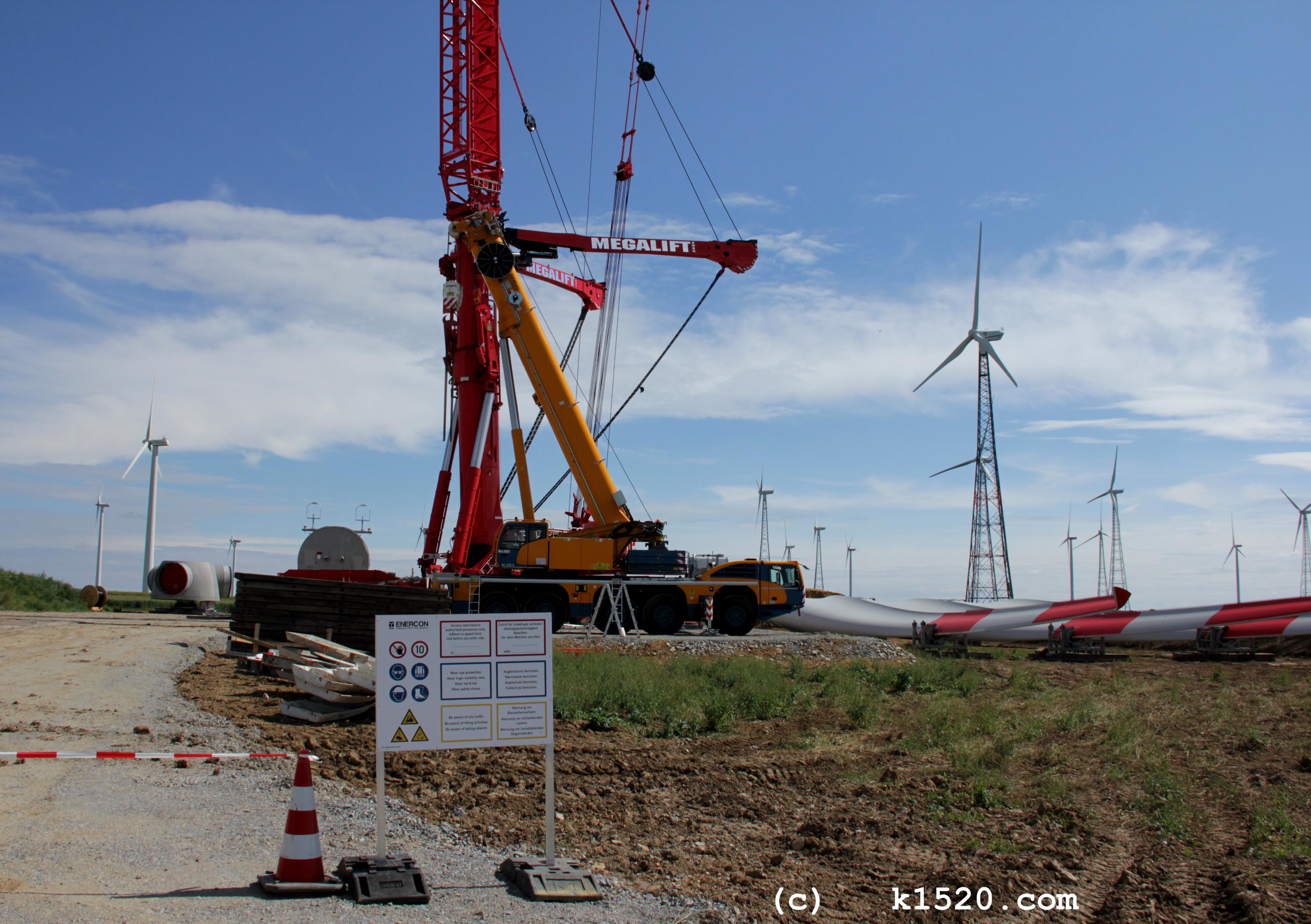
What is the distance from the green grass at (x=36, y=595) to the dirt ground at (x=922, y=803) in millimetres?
29304

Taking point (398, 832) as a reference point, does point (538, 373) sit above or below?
above

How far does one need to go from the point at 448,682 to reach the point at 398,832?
1.78 metres

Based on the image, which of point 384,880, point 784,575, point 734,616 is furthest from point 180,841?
point 784,575

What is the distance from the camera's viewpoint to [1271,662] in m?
20.7

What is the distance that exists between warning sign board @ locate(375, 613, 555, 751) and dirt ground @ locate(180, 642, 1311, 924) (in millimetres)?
1261

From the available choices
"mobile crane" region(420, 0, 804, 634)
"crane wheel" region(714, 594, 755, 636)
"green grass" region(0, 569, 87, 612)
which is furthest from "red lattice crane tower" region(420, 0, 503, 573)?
"green grass" region(0, 569, 87, 612)

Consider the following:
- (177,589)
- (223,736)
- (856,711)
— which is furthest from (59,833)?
(177,589)

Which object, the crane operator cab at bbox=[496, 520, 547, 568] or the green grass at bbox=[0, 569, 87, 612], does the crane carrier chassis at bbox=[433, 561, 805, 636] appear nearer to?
the crane operator cab at bbox=[496, 520, 547, 568]

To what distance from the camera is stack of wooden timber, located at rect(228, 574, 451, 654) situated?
59.9 ft

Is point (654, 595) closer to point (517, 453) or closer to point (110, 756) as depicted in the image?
point (517, 453)

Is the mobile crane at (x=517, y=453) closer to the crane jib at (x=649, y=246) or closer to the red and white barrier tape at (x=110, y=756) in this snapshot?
the crane jib at (x=649, y=246)

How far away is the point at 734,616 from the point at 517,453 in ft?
28.9

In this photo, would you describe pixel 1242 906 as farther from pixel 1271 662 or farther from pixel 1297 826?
pixel 1271 662

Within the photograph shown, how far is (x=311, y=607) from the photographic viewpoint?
18422 mm
